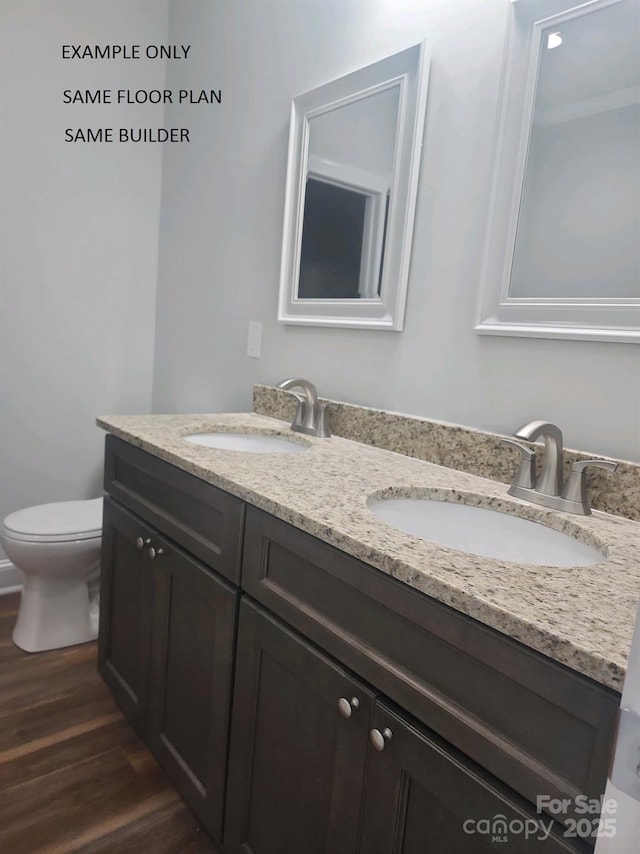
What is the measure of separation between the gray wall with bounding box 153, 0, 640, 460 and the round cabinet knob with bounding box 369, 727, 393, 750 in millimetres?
641

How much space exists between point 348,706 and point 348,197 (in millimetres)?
1270

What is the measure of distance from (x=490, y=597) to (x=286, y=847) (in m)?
0.65

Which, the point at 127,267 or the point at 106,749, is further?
the point at 127,267

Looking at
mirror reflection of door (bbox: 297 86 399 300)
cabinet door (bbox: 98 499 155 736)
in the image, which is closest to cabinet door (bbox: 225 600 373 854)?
cabinet door (bbox: 98 499 155 736)

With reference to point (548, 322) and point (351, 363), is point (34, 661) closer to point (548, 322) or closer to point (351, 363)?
point (351, 363)

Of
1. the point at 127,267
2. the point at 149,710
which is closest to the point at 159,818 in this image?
the point at 149,710

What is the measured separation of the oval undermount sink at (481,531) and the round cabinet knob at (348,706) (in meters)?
0.31

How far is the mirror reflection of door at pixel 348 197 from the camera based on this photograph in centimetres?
141

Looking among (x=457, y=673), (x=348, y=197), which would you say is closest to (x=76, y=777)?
(x=457, y=673)

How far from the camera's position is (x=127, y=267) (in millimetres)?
2342

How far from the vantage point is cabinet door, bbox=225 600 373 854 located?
77 centimetres

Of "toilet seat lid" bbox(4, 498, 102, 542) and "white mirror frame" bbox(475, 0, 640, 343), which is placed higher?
"white mirror frame" bbox(475, 0, 640, 343)

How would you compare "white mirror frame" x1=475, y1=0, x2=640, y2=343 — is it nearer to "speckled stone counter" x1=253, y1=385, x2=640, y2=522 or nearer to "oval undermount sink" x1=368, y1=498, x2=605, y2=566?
"speckled stone counter" x1=253, y1=385, x2=640, y2=522

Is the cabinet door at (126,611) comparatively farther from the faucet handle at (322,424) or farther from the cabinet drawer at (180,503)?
the faucet handle at (322,424)
